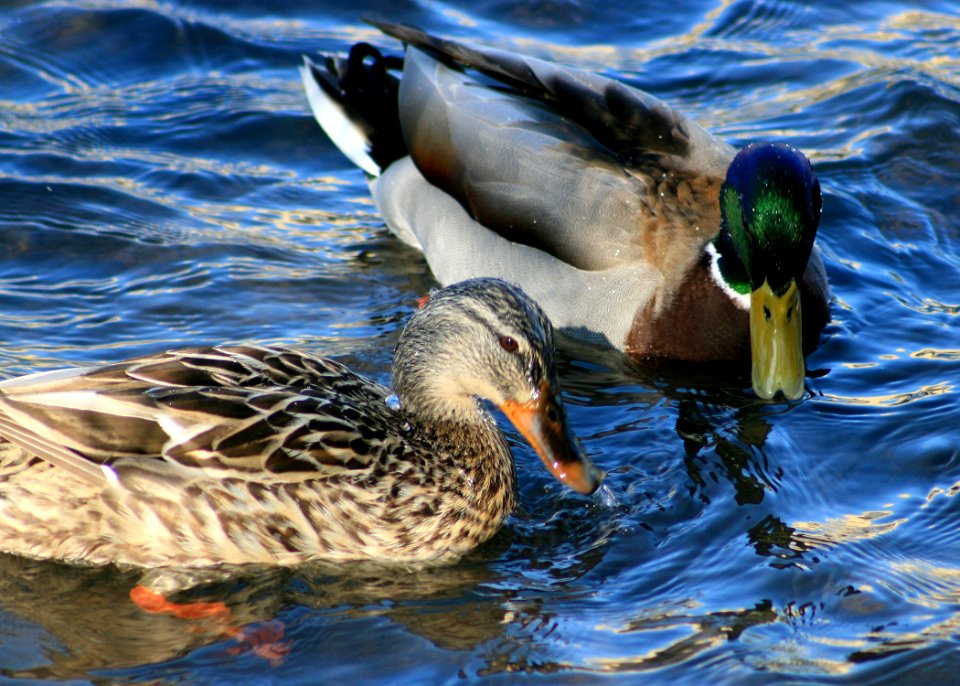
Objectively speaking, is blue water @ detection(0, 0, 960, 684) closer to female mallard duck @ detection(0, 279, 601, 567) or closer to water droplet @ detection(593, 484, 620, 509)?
water droplet @ detection(593, 484, 620, 509)

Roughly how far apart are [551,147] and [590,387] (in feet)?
4.34

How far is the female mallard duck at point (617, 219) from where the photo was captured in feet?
21.3

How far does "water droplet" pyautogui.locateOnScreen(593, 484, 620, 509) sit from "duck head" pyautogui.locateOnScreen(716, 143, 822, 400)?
1.30 m

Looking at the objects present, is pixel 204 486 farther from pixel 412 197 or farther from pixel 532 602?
pixel 412 197

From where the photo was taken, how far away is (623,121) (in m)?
7.21

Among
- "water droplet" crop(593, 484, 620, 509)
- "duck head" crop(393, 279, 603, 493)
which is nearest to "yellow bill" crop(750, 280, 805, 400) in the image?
"water droplet" crop(593, 484, 620, 509)

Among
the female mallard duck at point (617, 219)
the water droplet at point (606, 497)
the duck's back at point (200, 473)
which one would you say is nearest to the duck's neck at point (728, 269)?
the female mallard duck at point (617, 219)

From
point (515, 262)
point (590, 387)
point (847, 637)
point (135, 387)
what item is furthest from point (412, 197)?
point (847, 637)

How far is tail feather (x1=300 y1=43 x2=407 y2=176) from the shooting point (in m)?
8.45

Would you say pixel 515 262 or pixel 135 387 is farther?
pixel 515 262

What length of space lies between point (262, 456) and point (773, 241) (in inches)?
108

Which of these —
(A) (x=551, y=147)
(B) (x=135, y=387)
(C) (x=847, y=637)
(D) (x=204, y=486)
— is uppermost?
(A) (x=551, y=147)

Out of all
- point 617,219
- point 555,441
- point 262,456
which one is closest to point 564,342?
point 617,219

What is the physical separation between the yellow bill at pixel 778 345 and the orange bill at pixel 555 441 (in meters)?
1.67
